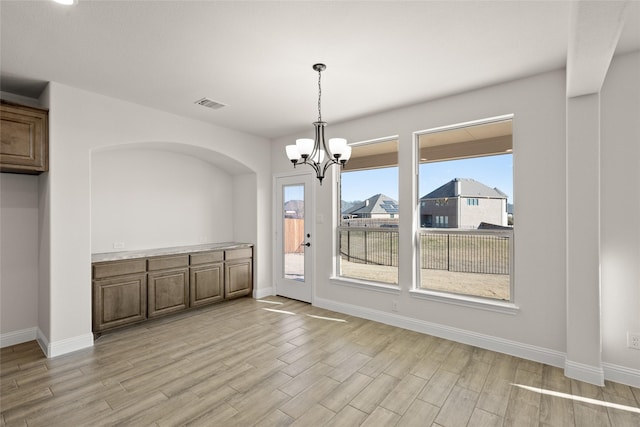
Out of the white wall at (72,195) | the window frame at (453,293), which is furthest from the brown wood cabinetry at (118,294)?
the window frame at (453,293)

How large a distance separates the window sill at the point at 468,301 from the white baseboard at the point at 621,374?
0.77m

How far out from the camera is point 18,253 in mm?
3531

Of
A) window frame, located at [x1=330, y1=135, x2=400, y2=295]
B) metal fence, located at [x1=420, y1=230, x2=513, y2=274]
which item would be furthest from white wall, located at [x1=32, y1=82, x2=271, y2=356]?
metal fence, located at [x1=420, y1=230, x2=513, y2=274]

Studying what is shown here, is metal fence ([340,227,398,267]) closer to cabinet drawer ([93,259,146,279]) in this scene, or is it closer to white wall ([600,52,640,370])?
white wall ([600,52,640,370])

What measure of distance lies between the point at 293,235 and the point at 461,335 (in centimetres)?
292

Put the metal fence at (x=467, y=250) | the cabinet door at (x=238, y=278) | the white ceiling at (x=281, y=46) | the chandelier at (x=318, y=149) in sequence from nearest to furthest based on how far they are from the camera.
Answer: the white ceiling at (x=281, y=46) < the chandelier at (x=318, y=149) < the metal fence at (x=467, y=250) < the cabinet door at (x=238, y=278)

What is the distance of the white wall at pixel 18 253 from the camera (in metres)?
3.45

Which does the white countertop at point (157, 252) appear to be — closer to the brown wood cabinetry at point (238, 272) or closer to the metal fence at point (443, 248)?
the brown wood cabinetry at point (238, 272)

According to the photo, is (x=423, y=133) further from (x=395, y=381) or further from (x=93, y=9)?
(x=93, y=9)

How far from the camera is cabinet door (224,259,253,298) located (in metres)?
5.02

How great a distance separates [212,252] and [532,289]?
163 inches

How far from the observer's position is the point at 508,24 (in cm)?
227

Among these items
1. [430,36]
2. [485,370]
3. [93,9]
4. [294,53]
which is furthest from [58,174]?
[485,370]

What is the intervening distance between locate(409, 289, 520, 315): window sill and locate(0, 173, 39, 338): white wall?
14.7 ft
